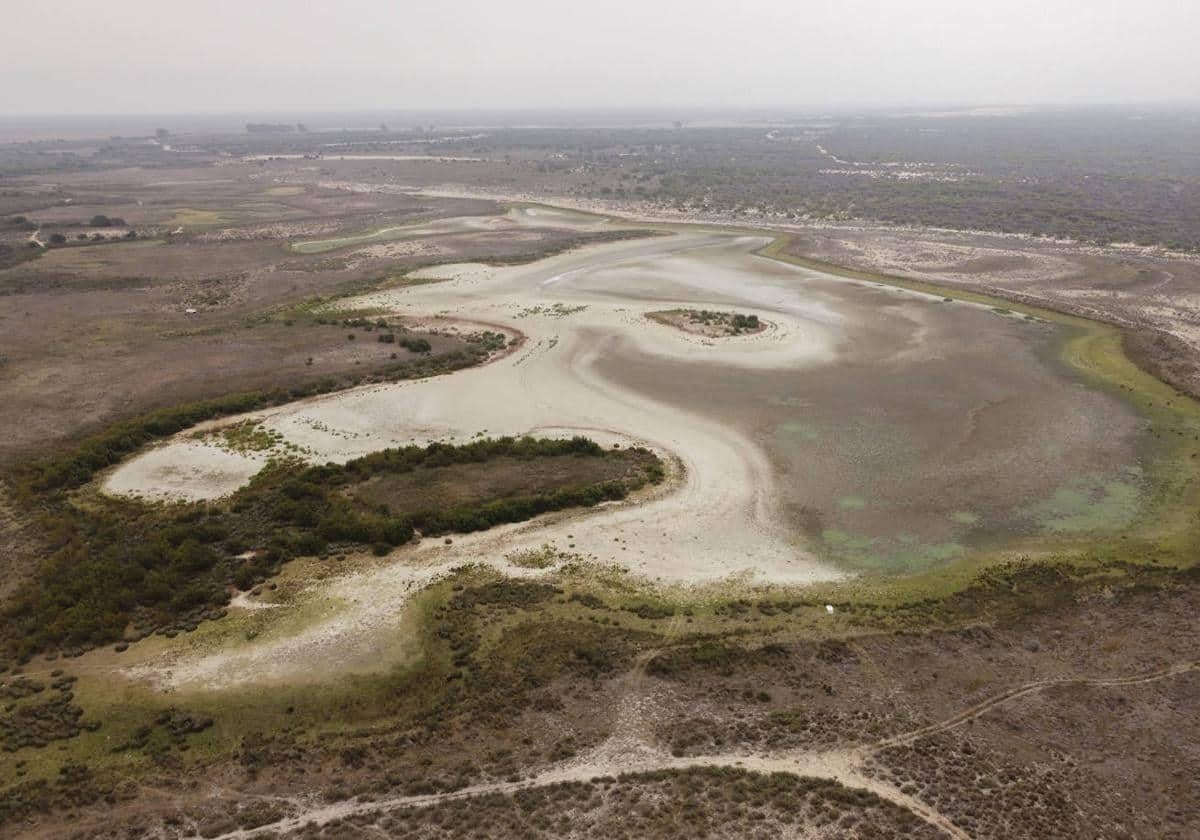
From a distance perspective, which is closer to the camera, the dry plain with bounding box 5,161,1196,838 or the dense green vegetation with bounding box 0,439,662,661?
the dry plain with bounding box 5,161,1196,838

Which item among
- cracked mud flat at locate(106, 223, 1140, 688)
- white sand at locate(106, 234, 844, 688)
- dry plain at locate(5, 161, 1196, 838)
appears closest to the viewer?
dry plain at locate(5, 161, 1196, 838)

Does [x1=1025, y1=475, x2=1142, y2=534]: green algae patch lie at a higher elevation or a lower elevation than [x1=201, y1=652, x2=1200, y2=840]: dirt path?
higher

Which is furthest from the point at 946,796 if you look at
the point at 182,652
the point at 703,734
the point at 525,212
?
the point at 525,212

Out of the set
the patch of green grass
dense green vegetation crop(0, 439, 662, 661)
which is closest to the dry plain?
dense green vegetation crop(0, 439, 662, 661)

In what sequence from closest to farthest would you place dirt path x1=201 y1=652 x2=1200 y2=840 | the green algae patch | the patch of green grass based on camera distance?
dirt path x1=201 y1=652 x2=1200 y2=840, the green algae patch, the patch of green grass

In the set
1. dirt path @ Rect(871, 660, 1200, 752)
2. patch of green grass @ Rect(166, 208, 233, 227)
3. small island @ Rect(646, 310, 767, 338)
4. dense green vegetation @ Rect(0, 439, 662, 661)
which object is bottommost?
dirt path @ Rect(871, 660, 1200, 752)

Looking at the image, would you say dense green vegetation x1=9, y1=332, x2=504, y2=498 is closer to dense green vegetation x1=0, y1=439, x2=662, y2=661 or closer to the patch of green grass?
dense green vegetation x1=0, y1=439, x2=662, y2=661
